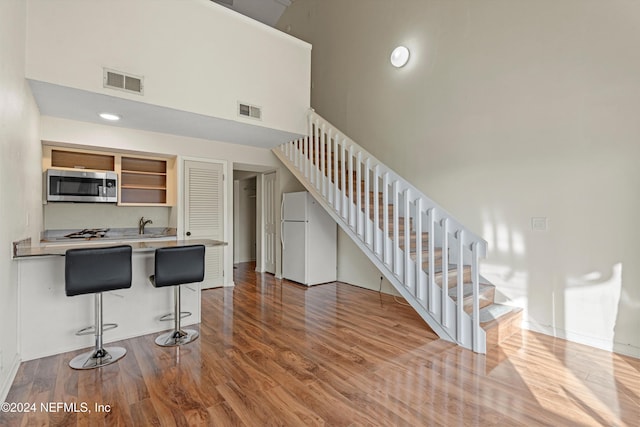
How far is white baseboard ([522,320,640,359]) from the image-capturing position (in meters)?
2.76

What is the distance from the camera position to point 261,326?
3422 millimetres

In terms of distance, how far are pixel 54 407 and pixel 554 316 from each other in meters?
4.24

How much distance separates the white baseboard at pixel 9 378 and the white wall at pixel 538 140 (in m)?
4.36

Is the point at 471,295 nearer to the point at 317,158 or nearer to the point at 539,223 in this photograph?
the point at 539,223

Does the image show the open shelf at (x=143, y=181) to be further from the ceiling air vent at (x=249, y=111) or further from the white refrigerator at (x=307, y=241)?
the white refrigerator at (x=307, y=241)

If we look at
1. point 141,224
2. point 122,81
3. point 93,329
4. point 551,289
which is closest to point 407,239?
point 551,289

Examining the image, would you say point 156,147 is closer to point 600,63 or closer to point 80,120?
point 80,120

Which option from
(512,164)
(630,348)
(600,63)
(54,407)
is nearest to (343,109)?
(512,164)

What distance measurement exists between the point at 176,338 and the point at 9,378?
1155mm

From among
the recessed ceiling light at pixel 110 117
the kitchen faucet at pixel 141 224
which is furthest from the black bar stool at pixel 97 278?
the kitchen faucet at pixel 141 224

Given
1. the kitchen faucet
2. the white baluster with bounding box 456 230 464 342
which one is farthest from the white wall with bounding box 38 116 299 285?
the white baluster with bounding box 456 230 464 342

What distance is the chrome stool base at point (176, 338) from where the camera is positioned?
117 inches

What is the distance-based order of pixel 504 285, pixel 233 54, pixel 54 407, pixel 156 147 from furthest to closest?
pixel 156 147, pixel 233 54, pixel 504 285, pixel 54 407

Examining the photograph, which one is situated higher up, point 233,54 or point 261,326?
point 233,54
